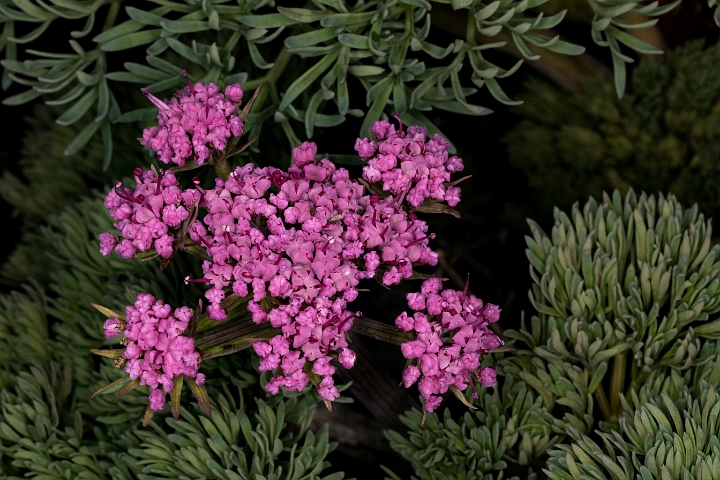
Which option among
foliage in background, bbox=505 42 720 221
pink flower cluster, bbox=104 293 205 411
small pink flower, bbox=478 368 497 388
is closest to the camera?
pink flower cluster, bbox=104 293 205 411

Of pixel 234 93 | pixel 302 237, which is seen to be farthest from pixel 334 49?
pixel 302 237

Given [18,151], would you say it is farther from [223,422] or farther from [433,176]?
[433,176]

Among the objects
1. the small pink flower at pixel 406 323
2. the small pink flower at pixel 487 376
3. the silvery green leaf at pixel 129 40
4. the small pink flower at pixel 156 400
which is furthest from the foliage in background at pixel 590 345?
the silvery green leaf at pixel 129 40

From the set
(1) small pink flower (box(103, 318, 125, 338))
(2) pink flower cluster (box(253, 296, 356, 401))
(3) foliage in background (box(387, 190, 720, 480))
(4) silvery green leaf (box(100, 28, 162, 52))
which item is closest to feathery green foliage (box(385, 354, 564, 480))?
(3) foliage in background (box(387, 190, 720, 480))

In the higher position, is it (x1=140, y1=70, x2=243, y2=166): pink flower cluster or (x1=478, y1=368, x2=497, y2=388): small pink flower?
(x1=140, y1=70, x2=243, y2=166): pink flower cluster

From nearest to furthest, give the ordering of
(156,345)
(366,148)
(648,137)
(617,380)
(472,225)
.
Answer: (156,345) → (366,148) → (617,380) → (648,137) → (472,225)

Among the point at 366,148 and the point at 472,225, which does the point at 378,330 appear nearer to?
the point at 366,148

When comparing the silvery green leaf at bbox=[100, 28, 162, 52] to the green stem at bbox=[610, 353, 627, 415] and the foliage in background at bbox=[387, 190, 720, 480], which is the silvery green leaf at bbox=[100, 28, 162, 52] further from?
the green stem at bbox=[610, 353, 627, 415]

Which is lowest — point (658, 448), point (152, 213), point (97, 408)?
point (97, 408)
